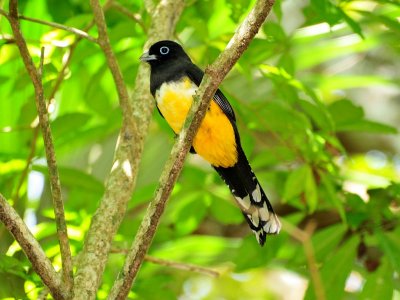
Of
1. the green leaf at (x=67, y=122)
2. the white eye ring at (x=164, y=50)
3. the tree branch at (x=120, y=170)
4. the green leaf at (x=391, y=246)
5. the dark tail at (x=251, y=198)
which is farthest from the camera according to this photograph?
the white eye ring at (x=164, y=50)

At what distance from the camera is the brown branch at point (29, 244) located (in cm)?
241

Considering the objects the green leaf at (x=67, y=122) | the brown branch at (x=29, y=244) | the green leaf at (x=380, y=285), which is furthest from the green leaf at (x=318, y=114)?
the brown branch at (x=29, y=244)

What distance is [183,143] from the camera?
8.71 feet

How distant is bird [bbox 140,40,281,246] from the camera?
12.9 feet

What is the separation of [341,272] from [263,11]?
163 centimetres

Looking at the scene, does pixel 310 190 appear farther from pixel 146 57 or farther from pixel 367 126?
pixel 146 57

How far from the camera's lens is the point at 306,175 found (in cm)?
373

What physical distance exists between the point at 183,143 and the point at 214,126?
1383 mm

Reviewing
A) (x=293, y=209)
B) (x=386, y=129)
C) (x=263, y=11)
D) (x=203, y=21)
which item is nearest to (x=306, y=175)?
(x=386, y=129)

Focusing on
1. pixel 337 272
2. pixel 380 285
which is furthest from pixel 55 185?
pixel 380 285

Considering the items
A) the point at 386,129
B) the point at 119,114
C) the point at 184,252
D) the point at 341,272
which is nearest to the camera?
the point at 341,272

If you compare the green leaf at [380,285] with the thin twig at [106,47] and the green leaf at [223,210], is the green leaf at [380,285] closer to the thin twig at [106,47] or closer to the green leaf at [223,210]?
the green leaf at [223,210]

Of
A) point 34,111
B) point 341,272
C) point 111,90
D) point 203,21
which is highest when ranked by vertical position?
point 111,90

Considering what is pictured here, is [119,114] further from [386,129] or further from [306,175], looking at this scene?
[386,129]
